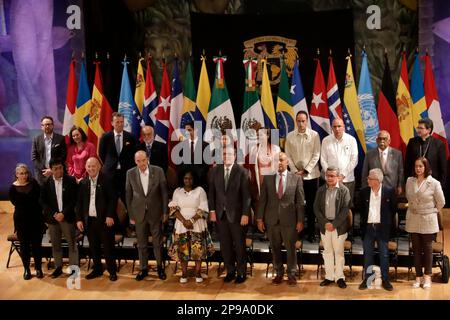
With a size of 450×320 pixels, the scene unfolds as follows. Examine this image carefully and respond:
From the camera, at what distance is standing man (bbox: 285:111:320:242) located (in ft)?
26.9

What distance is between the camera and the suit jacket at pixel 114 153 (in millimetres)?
8547

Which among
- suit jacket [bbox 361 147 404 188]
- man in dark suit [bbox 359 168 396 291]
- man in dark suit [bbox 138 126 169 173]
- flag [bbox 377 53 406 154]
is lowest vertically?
man in dark suit [bbox 359 168 396 291]

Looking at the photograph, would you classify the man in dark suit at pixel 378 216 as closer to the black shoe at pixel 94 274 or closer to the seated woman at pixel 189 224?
the seated woman at pixel 189 224

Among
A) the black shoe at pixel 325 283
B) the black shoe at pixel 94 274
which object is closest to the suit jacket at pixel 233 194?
the black shoe at pixel 325 283

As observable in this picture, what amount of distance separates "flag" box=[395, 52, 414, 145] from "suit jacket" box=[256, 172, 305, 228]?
2390 mm

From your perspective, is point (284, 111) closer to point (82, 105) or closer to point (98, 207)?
point (82, 105)

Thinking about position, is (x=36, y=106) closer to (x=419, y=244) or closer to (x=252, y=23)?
(x=252, y=23)

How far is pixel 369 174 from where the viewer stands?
734cm

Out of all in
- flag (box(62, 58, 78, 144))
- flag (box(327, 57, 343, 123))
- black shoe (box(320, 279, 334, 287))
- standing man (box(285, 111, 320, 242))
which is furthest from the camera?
flag (box(62, 58, 78, 144))

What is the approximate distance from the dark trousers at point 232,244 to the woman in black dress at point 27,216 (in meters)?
2.15

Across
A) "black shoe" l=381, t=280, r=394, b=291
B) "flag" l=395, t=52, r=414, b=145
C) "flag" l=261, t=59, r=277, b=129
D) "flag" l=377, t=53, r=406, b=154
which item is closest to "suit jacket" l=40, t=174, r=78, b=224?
"flag" l=261, t=59, r=277, b=129

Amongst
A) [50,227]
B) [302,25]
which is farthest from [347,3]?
[50,227]

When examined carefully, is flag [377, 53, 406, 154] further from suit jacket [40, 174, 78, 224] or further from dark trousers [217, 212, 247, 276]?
suit jacket [40, 174, 78, 224]

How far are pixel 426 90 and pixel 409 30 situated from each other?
1548 mm
